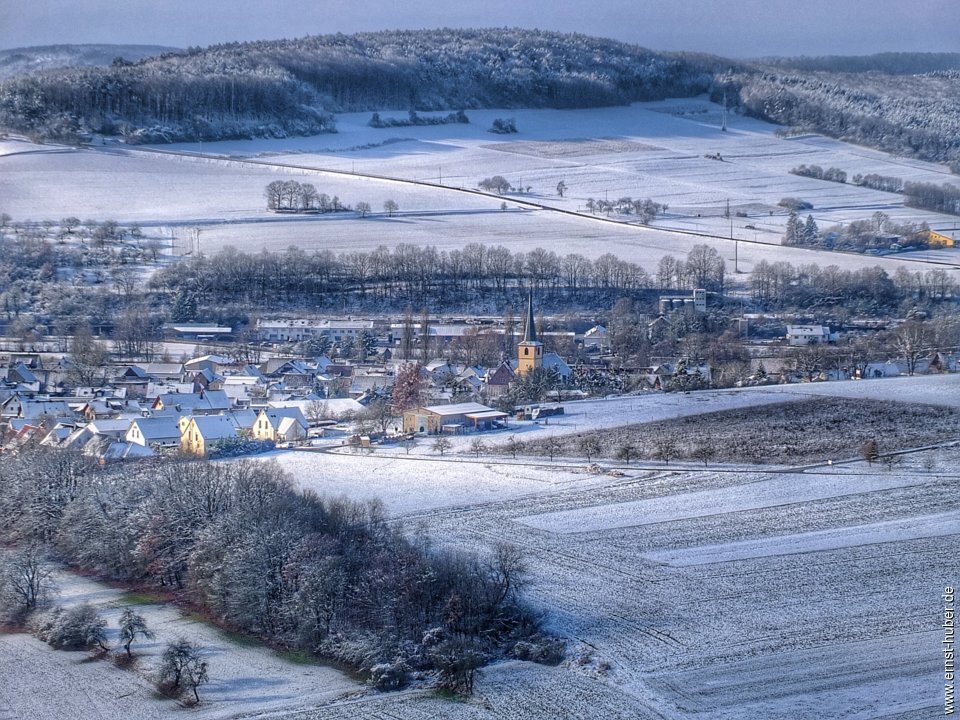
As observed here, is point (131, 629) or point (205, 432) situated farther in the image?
point (205, 432)

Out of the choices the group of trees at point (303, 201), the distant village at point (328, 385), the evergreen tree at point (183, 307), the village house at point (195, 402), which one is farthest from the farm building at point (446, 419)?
the group of trees at point (303, 201)

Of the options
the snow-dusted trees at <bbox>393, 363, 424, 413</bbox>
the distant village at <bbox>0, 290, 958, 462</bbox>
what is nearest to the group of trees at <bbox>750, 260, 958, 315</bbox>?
the distant village at <bbox>0, 290, 958, 462</bbox>

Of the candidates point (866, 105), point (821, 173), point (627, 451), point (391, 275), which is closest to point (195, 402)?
point (627, 451)

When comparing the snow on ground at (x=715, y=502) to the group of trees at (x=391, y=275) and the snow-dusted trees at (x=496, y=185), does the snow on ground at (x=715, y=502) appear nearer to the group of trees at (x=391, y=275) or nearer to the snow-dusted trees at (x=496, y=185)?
the group of trees at (x=391, y=275)

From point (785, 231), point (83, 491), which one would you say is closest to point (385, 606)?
point (83, 491)

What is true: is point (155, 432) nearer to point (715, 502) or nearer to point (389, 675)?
point (715, 502)
